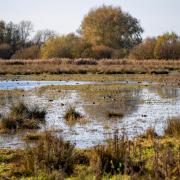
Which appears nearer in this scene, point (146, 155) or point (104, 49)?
point (146, 155)

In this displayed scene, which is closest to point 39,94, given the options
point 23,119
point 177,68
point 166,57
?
point 23,119

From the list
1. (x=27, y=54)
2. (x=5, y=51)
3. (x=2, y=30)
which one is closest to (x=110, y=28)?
(x=27, y=54)

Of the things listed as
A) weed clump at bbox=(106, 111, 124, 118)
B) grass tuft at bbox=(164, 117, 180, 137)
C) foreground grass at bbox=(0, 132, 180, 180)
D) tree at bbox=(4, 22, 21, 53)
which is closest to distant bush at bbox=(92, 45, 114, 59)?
tree at bbox=(4, 22, 21, 53)

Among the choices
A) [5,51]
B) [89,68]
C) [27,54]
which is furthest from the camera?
[5,51]

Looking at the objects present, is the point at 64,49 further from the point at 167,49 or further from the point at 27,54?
the point at 167,49

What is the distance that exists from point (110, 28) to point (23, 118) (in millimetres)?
71757

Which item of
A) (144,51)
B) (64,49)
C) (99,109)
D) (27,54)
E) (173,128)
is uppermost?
(64,49)

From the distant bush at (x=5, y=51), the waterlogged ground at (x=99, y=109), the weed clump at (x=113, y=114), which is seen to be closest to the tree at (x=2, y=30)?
the distant bush at (x=5, y=51)

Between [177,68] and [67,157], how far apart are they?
45.9 meters

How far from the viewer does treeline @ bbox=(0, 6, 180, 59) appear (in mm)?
71750

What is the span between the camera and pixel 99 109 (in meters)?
20.2

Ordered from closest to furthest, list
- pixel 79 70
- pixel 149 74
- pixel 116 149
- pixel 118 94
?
1. pixel 116 149
2. pixel 118 94
3. pixel 149 74
4. pixel 79 70

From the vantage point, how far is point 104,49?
250 feet

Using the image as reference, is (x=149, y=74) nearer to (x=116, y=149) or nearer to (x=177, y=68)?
(x=177, y=68)
